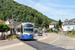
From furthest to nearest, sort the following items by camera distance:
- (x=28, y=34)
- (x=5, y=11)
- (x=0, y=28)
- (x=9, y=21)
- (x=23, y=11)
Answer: (x=23, y=11) → (x=9, y=21) → (x=5, y=11) → (x=0, y=28) → (x=28, y=34)

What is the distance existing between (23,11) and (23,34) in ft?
296

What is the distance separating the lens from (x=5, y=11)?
275 feet

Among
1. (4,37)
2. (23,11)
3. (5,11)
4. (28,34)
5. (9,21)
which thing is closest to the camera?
(28,34)

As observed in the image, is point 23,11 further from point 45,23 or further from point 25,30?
point 25,30

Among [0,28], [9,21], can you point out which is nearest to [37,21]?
[9,21]

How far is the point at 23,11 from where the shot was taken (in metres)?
114

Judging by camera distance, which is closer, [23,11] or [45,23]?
[45,23]

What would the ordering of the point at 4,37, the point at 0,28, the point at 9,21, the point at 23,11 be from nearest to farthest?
the point at 4,37
the point at 0,28
the point at 9,21
the point at 23,11

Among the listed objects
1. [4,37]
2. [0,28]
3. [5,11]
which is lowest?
[4,37]

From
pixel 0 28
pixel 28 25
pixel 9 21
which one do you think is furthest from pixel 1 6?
pixel 28 25

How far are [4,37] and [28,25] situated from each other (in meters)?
8.49

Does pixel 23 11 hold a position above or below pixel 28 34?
above

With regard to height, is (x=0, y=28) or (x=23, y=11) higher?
(x=23, y=11)

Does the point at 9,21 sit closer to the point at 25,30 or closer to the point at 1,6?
the point at 1,6
